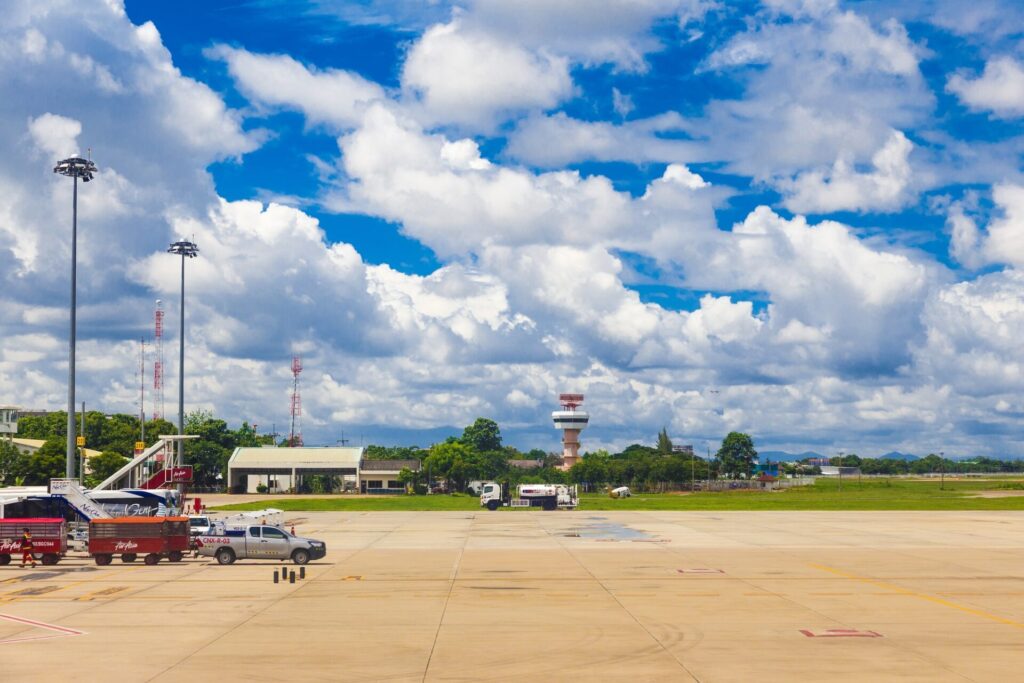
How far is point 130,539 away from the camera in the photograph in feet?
159

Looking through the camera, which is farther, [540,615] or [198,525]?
[198,525]

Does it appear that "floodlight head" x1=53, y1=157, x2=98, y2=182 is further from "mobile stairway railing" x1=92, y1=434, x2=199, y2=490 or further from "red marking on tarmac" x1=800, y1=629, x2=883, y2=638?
"red marking on tarmac" x1=800, y1=629, x2=883, y2=638

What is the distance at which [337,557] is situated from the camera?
171ft

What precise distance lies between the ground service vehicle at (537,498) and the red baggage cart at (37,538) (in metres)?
63.2

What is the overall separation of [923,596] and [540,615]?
569 inches

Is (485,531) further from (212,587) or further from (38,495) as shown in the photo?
(212,587)

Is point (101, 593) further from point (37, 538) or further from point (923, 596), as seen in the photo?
point (923, 596)

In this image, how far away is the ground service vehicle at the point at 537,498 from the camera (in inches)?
4291

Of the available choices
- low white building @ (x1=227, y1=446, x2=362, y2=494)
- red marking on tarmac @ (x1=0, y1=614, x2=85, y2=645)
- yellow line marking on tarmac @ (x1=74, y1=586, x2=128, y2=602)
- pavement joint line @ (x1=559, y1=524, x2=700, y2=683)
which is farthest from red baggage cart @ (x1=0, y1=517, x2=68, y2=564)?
low white building @ (x1=227, y1=446, x2=362, y2=494)

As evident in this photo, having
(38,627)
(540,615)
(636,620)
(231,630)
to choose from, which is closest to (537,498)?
(540,615)

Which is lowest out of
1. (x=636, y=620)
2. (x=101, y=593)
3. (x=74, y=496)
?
(x=636, y=620)

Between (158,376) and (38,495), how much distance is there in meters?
136

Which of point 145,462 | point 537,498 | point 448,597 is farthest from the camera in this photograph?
point 537,498

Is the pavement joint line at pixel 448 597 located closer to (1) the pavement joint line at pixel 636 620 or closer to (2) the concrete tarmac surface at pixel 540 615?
(2) the concrete tarmac surface at pixel 540 615
